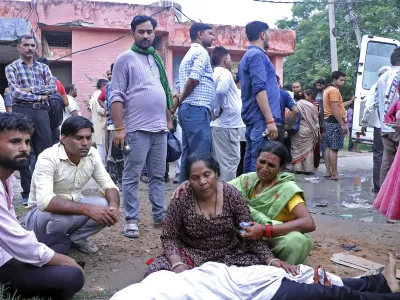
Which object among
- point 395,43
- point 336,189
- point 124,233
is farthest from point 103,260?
point 395,43

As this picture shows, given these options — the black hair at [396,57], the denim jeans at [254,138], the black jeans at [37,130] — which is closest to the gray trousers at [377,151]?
the black hair at [396,57]

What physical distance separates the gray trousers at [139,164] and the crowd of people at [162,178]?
1cm

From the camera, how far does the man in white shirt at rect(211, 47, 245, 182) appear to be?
568 cm

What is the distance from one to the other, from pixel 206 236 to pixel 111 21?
1369 cm

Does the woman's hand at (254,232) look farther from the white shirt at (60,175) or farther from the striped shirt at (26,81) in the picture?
the striped shirt at (26,81)

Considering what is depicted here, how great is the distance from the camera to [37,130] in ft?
17.9

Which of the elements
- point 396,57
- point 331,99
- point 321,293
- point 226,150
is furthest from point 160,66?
point 331,99

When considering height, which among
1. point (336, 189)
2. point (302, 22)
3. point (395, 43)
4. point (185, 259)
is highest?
point (302, 22)

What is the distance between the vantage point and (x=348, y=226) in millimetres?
4973

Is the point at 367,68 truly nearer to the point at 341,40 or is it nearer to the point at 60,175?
the point at 60,175

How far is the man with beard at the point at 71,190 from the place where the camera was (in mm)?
3461

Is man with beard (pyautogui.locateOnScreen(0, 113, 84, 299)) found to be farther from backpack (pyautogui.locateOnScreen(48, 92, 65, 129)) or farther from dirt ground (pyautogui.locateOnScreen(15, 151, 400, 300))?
backpack (pyautogui.locateOnScreen(48, 92, 65, 129))

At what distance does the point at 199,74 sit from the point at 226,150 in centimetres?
118

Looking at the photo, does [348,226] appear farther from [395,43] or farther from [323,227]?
[395,43]
